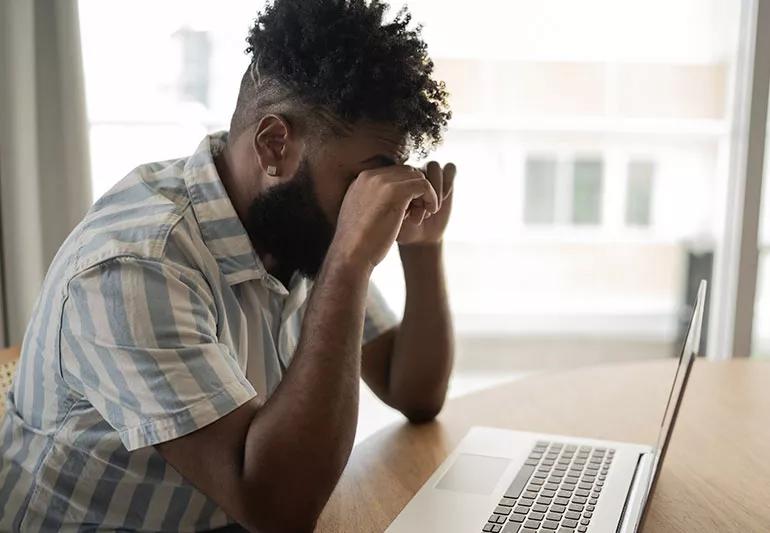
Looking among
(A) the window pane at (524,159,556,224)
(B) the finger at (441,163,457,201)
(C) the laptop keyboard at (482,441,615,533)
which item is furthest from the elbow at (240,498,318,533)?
(A) the window pane at (524,159,556,224)

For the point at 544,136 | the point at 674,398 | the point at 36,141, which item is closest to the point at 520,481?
the point at 674,398

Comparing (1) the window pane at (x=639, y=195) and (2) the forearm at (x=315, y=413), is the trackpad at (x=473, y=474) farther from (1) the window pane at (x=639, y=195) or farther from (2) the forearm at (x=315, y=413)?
(1) the window pane at (x=639, y=195)

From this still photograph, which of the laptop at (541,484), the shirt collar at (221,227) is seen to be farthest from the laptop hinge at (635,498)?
the shirt collar at (221,227)

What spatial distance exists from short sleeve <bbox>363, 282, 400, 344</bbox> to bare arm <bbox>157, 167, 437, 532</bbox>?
0.41 m

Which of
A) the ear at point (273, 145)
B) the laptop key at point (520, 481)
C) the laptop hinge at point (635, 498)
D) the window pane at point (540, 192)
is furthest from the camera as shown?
the window pane at point (540, 192)

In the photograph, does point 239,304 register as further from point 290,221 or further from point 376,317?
point 376,317

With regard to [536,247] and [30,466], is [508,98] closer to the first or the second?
[536,247]

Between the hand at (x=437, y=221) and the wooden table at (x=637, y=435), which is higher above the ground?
the hand at (x=437, y=221)

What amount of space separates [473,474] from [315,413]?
0.83 ft

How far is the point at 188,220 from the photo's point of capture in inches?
40.8

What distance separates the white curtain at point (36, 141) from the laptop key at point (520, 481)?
1449 millimetres

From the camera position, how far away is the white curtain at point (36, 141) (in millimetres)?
1959

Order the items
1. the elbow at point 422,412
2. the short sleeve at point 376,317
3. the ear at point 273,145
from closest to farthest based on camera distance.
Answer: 1. the ear at point 273,145
2. the elbow at point 422,412
3. the short sleeve at point 376,317

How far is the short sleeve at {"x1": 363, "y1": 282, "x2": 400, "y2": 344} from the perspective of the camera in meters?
1.42
